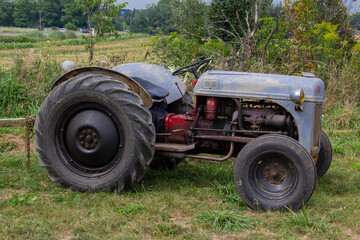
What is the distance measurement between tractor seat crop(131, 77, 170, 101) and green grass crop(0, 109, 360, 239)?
3.46 feet

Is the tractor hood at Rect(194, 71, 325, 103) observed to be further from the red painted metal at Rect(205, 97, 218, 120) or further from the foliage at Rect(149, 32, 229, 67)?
the foliage at Rect(149, 32, 229, 67)

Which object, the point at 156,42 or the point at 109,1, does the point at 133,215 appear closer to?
the point at 109,1

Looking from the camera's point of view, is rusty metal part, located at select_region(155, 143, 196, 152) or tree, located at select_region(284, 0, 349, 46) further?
tree, located at select_region(284, 0, 349, 46)

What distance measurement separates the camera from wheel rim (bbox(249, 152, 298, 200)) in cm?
428

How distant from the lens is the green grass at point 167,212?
3695 millimetres

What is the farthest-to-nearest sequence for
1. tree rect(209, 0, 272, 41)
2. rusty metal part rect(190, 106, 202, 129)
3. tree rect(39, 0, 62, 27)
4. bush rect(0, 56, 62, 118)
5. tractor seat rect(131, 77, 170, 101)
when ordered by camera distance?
tree rect(39, 0, 62, 27), tree rect(209, 0, 272, 41), bush rect(0, 56, 62, 118), tractor seat rect(131, 77, 170, 101), rusty metal part rect(190, 106, 202, 129)

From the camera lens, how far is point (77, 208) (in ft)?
13.9

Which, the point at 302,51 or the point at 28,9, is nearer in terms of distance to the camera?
the point at 302,51

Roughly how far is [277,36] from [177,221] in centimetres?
814

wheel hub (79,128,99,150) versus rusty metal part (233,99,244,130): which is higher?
rusty metal part (233,99,244,130)

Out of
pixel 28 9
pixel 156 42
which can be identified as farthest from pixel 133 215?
pixel 28 9

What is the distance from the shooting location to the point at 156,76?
5.60m

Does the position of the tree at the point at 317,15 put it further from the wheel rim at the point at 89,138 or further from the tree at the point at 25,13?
the tree at the point at 25,13

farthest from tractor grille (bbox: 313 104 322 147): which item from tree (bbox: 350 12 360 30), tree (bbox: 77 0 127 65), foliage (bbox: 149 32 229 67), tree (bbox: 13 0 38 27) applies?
tree (bbox: 13 0 38 27)
